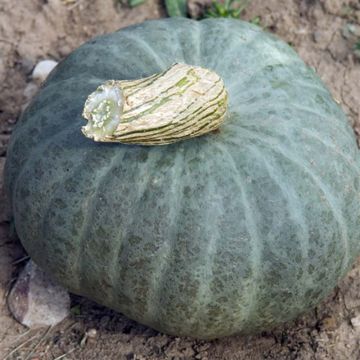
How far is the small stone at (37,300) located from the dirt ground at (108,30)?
1.6 inches

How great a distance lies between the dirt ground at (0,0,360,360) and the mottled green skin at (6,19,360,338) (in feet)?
0.91

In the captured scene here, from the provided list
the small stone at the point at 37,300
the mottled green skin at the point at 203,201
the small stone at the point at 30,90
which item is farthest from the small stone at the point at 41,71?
the small stone at the point at 37,300

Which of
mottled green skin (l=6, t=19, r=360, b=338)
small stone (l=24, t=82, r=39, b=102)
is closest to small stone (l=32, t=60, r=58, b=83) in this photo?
small stone (l=24, t=82, r=39, b=102)

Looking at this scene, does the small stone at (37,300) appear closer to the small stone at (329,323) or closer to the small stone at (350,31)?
the small stone at (329,323)

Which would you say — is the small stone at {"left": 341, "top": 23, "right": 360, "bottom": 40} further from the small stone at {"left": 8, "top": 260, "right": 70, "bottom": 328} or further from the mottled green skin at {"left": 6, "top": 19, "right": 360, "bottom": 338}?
the small stone at {"left": 8, "top": 260, "right": 70, "bottom": 328}

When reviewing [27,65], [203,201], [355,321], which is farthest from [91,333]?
[27,65]

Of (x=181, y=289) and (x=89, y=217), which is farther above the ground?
(x=89, y=217)

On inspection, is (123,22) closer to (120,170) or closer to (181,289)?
(120,170)

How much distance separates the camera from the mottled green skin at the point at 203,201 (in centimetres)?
229

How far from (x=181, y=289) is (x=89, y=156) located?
0.60 metres

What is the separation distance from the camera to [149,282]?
93.1 inches

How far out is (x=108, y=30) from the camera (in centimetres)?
407

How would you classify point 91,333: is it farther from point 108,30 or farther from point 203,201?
point 108,30

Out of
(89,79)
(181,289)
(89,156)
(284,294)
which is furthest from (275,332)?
(89,79)
